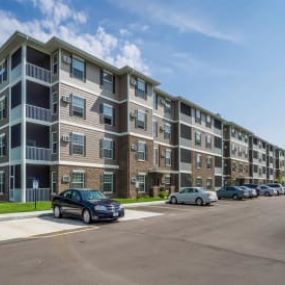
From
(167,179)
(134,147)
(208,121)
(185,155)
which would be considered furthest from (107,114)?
(208,121)

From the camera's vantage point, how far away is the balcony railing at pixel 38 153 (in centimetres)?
2591

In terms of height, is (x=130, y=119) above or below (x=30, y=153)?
above

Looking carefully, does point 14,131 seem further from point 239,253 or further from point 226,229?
point 239,253

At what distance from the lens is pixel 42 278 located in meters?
7.05

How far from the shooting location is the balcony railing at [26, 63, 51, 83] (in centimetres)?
2670

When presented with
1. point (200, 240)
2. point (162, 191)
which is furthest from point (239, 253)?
point (162, 191)

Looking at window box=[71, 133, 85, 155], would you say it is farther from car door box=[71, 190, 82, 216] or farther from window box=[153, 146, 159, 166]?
window box=[153, 146, 159, 166]

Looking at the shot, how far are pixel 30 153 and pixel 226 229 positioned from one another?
1636cm

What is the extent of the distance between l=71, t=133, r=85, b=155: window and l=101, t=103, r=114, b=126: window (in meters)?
3.34

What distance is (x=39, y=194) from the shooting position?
26312 mm

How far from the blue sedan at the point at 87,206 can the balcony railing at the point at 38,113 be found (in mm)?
10281

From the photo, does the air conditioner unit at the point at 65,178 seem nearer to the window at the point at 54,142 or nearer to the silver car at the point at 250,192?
the window at the point at 54,142

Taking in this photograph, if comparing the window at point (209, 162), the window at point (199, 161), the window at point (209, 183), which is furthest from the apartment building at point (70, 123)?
the window at point (209, 162)

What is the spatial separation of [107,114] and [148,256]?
2341cm
